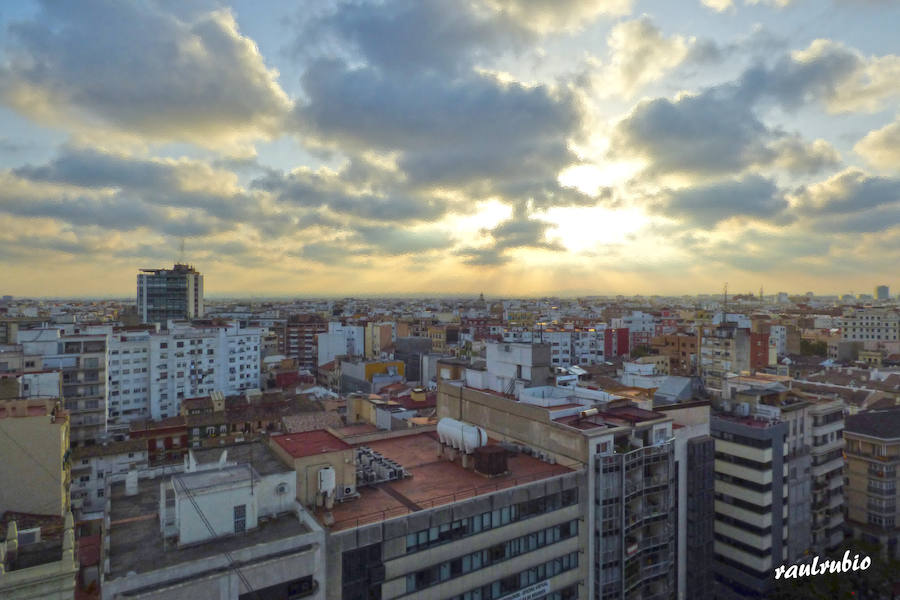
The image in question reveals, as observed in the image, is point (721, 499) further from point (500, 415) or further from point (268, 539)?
point (268, 539)

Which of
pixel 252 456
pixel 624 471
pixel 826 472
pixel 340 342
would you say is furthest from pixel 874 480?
pixel 340 342

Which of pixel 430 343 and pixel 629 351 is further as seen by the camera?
pixel 629 351

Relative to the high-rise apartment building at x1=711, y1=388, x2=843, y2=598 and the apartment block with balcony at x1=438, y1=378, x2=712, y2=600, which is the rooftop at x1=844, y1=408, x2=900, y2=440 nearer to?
the high-rise apartment building at x1=711, y1=388, x2=843, y2=598

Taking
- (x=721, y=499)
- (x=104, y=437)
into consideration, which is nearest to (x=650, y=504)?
(x=721, y=499)

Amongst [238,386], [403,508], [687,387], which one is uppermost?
[687,387]

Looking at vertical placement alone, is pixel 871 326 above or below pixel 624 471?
above

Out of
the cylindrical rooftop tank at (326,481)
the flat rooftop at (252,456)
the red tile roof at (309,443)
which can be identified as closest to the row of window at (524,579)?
the cylindrical rooftop tank at (326,481)

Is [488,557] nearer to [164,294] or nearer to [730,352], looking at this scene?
[730,352]
